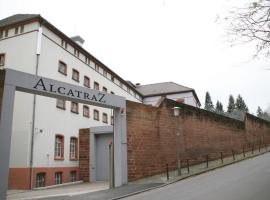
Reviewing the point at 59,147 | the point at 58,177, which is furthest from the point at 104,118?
the point at 58,177

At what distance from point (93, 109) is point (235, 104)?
74.9m

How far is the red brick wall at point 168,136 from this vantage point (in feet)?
62.6

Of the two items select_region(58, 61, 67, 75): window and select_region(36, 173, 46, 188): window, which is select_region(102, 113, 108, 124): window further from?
select_region(36, 173, 46, 188): window

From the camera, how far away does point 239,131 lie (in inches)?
1329

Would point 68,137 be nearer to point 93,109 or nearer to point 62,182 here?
point 62,182

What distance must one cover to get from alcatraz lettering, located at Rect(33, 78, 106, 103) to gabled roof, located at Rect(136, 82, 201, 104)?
42.7 metres

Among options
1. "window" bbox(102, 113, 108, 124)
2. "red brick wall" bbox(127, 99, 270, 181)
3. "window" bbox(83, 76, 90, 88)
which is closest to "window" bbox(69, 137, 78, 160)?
"window" bbox(83, 76, 90, 88)

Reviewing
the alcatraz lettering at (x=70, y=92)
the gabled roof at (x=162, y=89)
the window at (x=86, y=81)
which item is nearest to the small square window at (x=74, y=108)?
the window at (x=86, y=81)

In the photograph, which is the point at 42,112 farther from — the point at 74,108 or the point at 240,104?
the point at 240,104

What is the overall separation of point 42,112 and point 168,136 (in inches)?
381

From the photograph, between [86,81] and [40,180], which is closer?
[40,180]

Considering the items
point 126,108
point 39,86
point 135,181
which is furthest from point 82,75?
point 39,86

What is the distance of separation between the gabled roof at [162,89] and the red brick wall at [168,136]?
91.1 feet

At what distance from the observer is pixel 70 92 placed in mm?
15250
